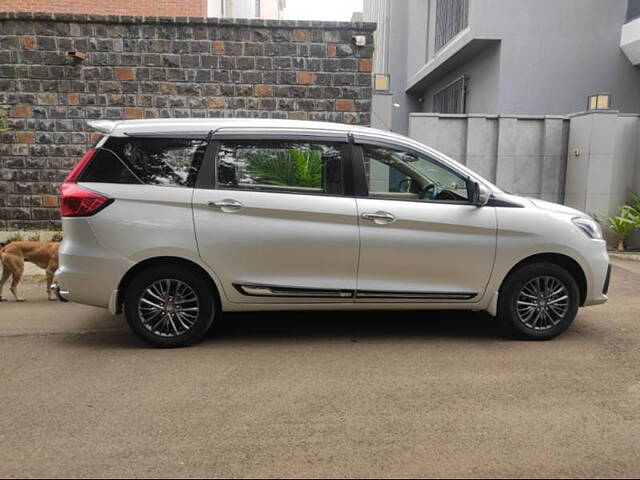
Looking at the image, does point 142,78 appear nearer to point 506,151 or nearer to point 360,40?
point 360,40

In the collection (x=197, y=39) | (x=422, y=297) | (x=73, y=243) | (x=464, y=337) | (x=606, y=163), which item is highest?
(x=197, y=39)

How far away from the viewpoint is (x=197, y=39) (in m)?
9.67

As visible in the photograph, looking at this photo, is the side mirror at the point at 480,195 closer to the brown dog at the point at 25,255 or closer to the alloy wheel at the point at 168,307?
the alloy wheel at the point at 168,307

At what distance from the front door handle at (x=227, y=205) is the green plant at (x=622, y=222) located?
8.04 metres

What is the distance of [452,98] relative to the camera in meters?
20.1

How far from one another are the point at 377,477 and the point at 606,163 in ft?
30.1

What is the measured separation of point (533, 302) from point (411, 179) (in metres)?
1.61

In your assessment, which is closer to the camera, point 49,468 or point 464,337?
point 49,468

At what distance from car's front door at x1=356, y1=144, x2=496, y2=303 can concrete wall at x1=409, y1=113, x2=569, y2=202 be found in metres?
5.40

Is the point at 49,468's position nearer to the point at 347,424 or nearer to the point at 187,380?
the point at 187,380

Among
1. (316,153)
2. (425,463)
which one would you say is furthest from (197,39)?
(425,463)

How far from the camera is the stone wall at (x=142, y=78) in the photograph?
31.4 feet

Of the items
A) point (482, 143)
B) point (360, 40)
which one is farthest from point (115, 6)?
point (482, 143)

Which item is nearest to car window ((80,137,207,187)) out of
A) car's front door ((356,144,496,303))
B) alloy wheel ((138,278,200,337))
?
alloy wheel ((138,278,200,337))
